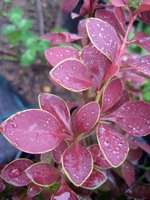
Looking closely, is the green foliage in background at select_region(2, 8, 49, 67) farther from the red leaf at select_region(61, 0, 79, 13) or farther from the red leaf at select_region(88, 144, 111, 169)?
the red leaf at select_region(88, 144, 111, 169)

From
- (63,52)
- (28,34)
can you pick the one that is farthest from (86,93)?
(28,34)

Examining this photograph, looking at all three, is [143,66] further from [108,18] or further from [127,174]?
[127,174]

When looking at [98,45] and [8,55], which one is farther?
[8,55]

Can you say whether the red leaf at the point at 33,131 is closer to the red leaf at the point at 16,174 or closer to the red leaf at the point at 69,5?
the red leaf at the point at 16,174

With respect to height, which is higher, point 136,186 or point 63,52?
point 63,52

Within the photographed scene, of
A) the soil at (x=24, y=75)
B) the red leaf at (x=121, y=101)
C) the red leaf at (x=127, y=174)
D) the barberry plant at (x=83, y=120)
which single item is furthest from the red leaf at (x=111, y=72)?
the soil at (x=24, y=75)

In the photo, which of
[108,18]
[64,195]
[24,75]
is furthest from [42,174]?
[24,75]

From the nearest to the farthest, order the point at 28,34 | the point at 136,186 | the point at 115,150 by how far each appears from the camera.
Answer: the point at 115,150 → the point at 136,186 → the point at 28,34

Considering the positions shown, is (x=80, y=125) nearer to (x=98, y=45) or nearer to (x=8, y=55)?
(x=98, y=45)
